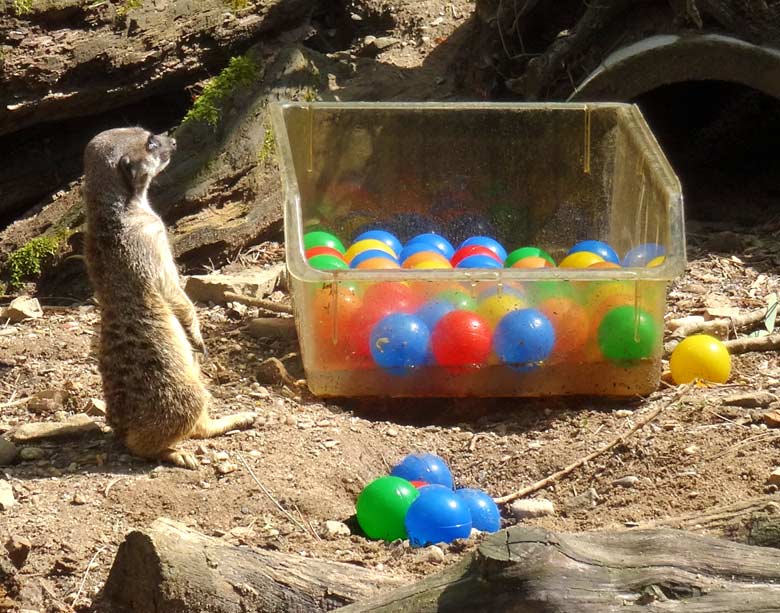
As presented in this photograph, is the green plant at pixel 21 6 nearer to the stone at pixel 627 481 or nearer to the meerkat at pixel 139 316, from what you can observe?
the meerkat at pixel 139 316

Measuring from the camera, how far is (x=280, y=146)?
4477 mm

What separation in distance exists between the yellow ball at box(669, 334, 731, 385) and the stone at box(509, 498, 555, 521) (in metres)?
0.91

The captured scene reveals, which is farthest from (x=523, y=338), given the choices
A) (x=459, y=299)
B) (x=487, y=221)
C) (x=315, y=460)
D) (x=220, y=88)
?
(x=220, y=88)

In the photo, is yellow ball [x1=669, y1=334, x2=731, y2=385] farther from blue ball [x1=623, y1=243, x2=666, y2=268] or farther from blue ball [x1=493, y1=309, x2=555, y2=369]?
blue ball [x1=493, y1=309, x2=555, y2=369]

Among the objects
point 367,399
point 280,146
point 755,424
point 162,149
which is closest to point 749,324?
point 755,424

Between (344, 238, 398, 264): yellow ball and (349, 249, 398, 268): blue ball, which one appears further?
(344, 238, 398, 264): yellow ball

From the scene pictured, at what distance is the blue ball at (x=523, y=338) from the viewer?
3.90 meters

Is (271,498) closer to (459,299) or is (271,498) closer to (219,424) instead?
(219,424)

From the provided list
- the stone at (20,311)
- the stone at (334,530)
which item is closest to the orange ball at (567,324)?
the stone at (334,530)

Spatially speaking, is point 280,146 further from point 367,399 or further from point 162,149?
point 367,399

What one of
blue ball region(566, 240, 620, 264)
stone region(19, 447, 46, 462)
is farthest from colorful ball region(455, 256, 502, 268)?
stone region(19, 447, 46, 462)

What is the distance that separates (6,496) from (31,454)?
398 mm

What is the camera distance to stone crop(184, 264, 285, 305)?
16.4 ft

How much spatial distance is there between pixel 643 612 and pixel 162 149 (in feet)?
8.22
